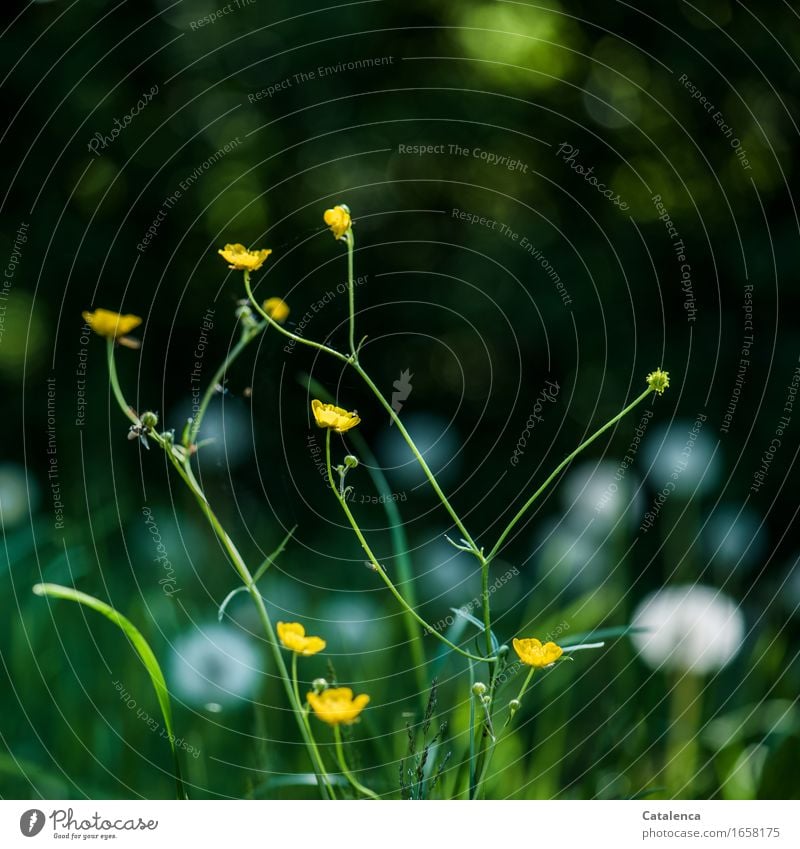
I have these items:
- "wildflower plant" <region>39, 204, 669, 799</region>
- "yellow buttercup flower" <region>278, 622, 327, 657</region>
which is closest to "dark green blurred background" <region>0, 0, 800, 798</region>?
"wildflower plant" <region>39, 204, 669, 799</region>

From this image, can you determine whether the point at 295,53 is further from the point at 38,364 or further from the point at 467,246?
the point at 38,364

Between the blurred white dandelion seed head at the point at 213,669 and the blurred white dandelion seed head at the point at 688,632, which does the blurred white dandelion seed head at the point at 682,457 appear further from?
the blurred white dandelion seed head at the point at 213,669

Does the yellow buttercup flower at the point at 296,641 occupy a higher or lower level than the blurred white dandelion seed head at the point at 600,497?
lower

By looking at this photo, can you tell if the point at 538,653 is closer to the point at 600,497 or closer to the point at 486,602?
the point at 486,602

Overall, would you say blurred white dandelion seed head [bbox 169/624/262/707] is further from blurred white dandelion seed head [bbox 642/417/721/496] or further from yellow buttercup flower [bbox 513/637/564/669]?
blurred white dandelion seed head [bbox 642/417/721/496]
